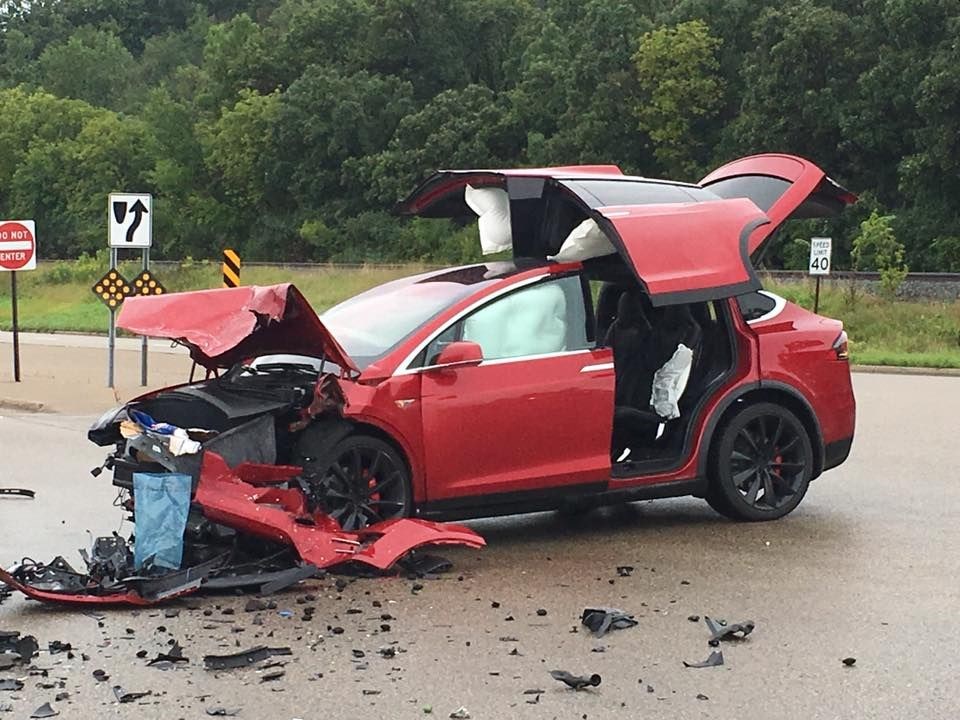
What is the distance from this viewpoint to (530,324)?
7988 millimetres

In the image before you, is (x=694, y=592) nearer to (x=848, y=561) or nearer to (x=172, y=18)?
(x=848, y=561)

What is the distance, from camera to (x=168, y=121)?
96.9 metres

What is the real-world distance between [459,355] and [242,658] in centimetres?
244

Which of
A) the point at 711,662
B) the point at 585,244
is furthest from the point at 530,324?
the point at 711,662

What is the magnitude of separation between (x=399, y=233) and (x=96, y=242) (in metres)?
26.5

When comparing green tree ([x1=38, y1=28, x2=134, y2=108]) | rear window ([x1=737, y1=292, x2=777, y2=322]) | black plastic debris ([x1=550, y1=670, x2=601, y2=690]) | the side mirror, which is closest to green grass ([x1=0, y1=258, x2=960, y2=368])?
rear window ([x1=737, y1=292, x2=777, y2=322])

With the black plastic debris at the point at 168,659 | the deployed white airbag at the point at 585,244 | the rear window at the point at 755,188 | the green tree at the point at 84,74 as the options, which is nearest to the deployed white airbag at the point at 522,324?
the deployed white airbag at the point at 585,244

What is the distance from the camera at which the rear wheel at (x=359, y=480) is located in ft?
23.9

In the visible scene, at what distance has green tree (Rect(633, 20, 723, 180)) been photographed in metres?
71.1

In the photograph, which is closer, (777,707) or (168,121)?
(777,707)

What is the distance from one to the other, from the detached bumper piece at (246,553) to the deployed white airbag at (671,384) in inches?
79.2

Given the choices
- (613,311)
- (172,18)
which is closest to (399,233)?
(613,311)

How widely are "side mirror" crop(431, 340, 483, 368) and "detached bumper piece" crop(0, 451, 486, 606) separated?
3.03 ft

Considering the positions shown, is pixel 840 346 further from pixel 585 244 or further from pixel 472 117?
pixel 472 117
